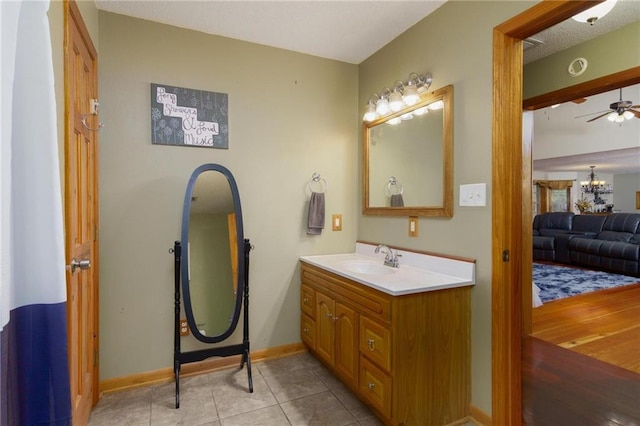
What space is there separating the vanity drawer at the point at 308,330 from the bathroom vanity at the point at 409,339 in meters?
0.33

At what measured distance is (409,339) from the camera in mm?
1637

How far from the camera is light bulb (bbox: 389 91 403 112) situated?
7.62 ft

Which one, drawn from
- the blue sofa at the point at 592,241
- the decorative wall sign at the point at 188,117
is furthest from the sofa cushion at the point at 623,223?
the decorative wall sign at the point at 188,117

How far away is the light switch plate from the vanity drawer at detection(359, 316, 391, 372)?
33.8 inches

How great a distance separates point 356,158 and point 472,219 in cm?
133

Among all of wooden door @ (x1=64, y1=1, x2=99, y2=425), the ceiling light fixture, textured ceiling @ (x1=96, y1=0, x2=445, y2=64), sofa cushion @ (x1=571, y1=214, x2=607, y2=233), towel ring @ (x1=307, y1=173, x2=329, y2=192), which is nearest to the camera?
wooden door @ (x1=64, y1=1, x2=99, y2=425)

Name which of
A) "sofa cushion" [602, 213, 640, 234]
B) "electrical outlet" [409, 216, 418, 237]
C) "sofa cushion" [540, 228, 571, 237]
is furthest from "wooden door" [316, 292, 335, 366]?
"sofa cushion" [602, 213, 640, 234]

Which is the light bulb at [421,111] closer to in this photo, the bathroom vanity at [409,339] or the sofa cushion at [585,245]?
the bathroom vanity at [409,339]

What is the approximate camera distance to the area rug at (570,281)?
419 centimetres

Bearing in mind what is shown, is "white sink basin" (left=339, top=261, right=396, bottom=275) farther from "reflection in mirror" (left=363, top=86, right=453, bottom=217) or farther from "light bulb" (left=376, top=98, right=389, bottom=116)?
"light bulb" (left=376, top=98, right=389, bottom=116)

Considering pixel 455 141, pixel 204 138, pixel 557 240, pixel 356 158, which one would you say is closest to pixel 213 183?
pixel 204 138

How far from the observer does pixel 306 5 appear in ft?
6.72

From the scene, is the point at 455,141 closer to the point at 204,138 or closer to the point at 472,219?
the point at 472,219

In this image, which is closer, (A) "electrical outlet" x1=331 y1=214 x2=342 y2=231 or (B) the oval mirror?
(B) the oval mirror
